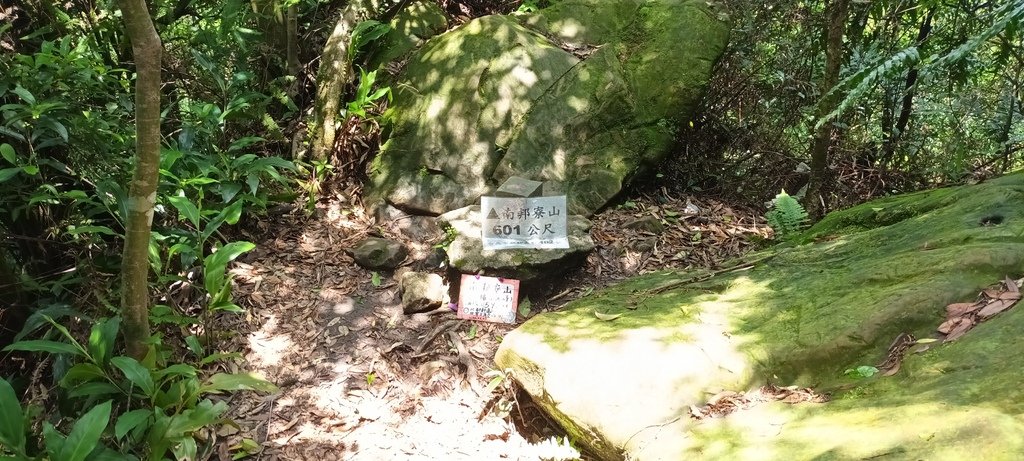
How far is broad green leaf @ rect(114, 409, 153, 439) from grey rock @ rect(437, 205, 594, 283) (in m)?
1.97

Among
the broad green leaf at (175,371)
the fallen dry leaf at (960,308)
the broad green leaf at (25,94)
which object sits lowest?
the broad green leaf at (175,371)

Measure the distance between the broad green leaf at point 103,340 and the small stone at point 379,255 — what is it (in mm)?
1777

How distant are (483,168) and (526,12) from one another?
Answer: 1.84m

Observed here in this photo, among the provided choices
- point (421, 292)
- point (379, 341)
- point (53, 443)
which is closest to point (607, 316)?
point (421, 292)

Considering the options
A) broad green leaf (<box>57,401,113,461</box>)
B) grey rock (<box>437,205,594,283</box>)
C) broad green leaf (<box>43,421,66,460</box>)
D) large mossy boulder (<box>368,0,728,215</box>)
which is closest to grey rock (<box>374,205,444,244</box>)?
large mossy boulder (<box>368,0,728,215</box>)

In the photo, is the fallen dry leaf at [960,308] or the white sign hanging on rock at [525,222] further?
the white sign hanging on rock at [525,222]

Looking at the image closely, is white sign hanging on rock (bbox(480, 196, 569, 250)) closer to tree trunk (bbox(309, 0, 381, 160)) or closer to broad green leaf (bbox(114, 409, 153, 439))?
tree trunk (bbox(309, 0, 381, 160))

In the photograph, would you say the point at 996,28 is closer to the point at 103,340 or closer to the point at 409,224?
the point at 409,224

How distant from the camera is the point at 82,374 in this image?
269cm

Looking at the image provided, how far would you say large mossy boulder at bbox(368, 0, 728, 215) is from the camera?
5.01m

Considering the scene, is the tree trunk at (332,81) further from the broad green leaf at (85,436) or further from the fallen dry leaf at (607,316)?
the broad green leaf at (85,436)

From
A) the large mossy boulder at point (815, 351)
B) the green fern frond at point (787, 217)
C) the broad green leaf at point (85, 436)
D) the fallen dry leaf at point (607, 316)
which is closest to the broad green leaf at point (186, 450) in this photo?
the broad green leaf at point (85, 436)

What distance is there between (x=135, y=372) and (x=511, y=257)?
2228 millimetres

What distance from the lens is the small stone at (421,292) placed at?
4047mm
